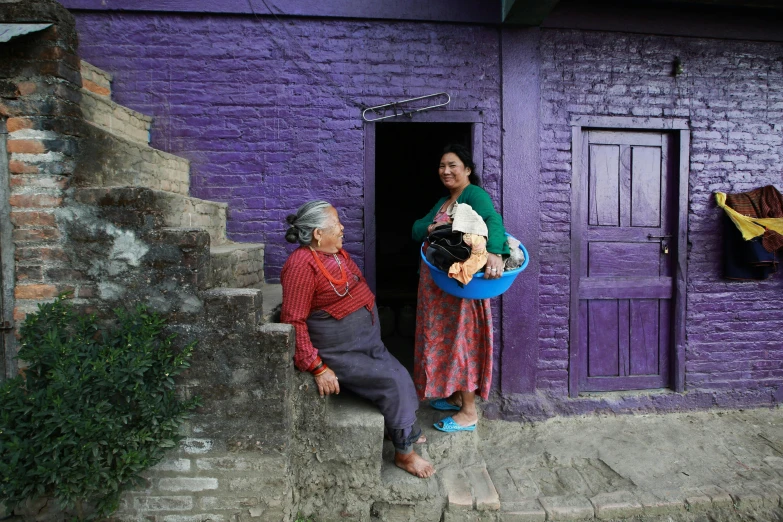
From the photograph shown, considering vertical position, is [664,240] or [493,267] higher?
[664,240]

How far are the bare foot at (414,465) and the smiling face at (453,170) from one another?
192 cm

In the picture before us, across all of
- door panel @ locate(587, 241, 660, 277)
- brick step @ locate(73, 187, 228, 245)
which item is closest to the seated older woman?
brick step @ locate(73, 187, 228, 245)

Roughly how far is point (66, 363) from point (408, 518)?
220 cm

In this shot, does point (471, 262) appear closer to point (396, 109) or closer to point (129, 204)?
point (396, 109)

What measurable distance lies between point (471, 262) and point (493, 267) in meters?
0.17

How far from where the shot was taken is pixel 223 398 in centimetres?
245

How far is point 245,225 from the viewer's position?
3670 mm

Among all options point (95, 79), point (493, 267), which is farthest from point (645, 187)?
point (95, 79)

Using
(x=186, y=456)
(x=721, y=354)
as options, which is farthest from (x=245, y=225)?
(x=721, y=354)

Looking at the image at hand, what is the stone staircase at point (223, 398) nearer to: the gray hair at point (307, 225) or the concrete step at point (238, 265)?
the concrete step at point (238, 265)

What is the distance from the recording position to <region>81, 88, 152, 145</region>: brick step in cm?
284

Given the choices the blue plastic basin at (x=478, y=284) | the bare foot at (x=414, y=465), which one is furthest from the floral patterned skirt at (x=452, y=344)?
the bare foot at (x=414, y=465)

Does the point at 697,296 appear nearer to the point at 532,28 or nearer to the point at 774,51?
the point at 774,51

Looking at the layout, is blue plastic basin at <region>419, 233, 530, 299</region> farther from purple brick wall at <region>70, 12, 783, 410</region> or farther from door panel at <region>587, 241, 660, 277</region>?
door panel at <region>587, 241, 660, 277</region>
